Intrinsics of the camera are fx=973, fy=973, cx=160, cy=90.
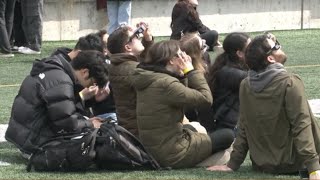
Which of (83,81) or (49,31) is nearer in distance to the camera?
(83,81)

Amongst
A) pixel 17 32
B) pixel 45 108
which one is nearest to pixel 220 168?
pixel 45 108

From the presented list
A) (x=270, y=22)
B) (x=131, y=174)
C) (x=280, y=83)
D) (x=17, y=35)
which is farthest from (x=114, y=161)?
(x=270, y=22)

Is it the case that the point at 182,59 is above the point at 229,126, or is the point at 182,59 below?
above

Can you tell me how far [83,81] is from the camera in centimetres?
779

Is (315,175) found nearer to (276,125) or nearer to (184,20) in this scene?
(276,125)

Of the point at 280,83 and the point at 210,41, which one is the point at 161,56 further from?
the point at 210,41

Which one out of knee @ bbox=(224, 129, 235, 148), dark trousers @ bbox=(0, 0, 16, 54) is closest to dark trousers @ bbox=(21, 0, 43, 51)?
dark trousers @ bbox=(0, 0, 16, 54)

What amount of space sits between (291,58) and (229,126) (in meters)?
6.92

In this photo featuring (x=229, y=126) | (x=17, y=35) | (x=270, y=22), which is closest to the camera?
(x=229, y=126)

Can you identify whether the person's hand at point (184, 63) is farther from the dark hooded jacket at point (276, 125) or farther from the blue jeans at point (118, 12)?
the blue jeans at point (118, 12)

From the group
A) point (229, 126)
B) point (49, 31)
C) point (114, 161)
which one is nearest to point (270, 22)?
point (49, 31)

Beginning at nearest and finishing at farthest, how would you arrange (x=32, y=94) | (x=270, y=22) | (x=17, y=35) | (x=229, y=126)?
(x=32, y=94) → (x=229, y=126) → (x=17, y=35) → (x=270, y=22)

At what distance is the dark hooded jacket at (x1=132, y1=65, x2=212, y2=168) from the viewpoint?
7367mm

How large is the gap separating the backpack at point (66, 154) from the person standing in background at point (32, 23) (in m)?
8.07
